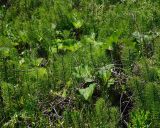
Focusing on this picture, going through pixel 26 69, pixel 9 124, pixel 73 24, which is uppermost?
pixel 73 24

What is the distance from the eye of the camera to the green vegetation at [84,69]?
3.02 meters

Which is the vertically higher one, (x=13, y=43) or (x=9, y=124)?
(x=13, y=43)

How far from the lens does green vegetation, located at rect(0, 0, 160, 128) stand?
9.90 ft

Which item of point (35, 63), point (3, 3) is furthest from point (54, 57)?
point (3, 3)

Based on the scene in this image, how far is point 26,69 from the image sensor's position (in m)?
3.72

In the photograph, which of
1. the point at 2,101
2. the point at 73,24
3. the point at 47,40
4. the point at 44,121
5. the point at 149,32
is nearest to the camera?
the point at 44,121

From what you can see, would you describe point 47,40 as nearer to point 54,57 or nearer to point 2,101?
point 54,57

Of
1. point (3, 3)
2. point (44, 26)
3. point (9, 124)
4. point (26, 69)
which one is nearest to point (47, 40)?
point (44, 26)

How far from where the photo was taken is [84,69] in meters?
3.45

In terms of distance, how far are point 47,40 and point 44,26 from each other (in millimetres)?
226

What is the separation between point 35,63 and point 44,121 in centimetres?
91

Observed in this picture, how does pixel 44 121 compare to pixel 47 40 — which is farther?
pixel 47 40

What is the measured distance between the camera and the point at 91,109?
3.12m

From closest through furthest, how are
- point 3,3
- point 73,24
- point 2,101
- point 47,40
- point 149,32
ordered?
point 2,101, point 149,32, point 47,40, point 73,24, point 3,3
